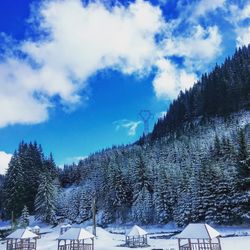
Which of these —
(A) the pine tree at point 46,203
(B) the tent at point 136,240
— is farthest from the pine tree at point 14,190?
(B) the tent at point 136,240

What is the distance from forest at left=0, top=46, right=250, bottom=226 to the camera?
1972 inches

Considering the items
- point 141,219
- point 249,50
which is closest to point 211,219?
→ point 141,219

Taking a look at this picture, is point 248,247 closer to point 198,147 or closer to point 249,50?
point 198,147

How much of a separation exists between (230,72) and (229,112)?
26276 mm

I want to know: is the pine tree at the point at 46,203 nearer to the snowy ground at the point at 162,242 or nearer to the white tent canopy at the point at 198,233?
the snowy ground at the point at 162,242

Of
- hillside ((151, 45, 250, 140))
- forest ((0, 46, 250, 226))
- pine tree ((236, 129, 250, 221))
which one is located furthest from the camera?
hillside ((151, 45, 250, 140))

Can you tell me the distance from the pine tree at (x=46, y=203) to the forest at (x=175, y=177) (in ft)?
0.75

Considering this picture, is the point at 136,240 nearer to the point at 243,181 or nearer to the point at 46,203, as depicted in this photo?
the point at 243,181

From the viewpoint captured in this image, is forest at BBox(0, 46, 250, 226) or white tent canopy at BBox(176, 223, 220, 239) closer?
white tent canopy at BBox(176, 223, 220, 239)

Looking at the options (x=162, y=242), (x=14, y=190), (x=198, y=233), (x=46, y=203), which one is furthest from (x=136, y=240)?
(x=14, y=190)

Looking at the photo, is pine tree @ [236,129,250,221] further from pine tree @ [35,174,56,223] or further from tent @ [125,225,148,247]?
pine tree @ [35,174,56,223]

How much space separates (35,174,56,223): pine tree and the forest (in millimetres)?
229

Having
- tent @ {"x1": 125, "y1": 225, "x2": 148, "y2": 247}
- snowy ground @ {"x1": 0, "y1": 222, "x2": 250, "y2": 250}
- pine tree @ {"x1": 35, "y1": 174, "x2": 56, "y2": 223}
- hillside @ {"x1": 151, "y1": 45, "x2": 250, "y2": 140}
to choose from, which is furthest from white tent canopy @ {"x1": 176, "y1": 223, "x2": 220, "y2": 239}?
hillside @ {"x1": 151, "y1": 45, "x2": 250, "y2": 140}

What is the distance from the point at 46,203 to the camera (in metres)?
79.0
